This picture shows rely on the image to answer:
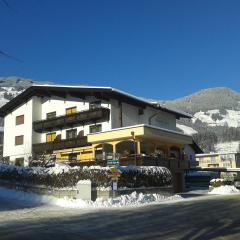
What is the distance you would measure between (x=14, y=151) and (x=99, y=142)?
16.7 metres

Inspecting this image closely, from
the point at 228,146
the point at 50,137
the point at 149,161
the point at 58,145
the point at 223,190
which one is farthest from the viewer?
the point at 228,146

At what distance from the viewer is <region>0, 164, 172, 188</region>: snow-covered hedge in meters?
30.8

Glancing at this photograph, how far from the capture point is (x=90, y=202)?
2850 centimetres

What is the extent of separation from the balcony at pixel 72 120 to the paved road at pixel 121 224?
72.6 ft

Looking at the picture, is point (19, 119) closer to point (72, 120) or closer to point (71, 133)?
point (71, 133)

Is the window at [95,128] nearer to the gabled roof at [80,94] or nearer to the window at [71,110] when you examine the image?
the gabled roof at [80,94]

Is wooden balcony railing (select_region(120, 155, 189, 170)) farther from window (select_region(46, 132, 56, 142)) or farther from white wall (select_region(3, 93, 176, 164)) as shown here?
window (select_region(46, 132, 56, 142))

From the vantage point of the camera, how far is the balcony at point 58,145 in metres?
48.7

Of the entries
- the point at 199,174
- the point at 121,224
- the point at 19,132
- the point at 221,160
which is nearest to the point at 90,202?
the point at 121,224

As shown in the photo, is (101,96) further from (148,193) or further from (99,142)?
(148,193)

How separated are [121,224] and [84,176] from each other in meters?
12.3

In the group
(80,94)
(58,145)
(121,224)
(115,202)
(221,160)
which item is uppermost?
(80,94)

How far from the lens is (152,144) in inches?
1745

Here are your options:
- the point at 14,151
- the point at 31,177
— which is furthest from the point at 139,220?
the point at 14,151
